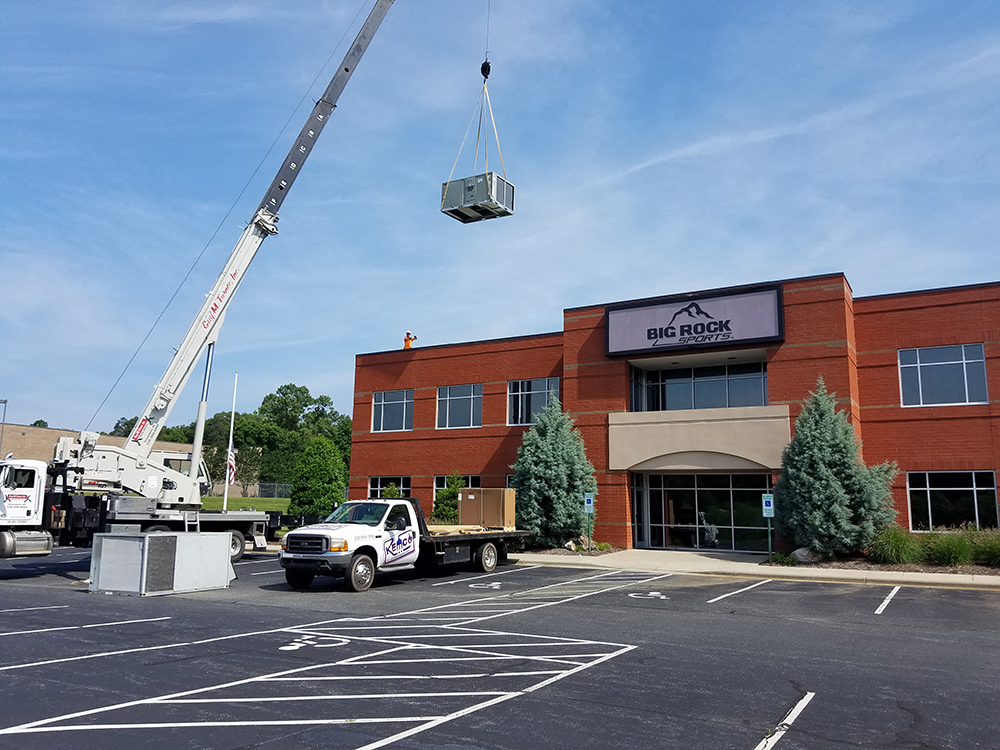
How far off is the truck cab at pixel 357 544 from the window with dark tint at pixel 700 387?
48.8 ft

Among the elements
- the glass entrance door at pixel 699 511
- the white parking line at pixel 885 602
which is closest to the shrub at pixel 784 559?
the glass entrance door at pixel 699 511

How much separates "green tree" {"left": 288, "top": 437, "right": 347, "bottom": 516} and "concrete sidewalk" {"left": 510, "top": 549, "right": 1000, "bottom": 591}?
13.2 m

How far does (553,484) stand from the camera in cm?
2861

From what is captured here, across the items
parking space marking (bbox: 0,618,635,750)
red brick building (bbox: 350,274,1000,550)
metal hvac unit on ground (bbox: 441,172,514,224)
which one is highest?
metal hvac unit on ground (bbox: 441,172,514,224)

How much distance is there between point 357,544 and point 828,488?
1463 cm

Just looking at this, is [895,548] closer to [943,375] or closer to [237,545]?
[943,375]

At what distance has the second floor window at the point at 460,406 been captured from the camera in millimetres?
34938

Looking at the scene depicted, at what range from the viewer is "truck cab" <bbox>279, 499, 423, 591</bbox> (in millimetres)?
16656

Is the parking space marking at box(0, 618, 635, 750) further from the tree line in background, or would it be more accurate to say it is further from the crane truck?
the tree line in background

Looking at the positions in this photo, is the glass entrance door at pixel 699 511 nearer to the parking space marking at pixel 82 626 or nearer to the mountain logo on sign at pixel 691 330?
the mountain logo on sign at pixel 691 330

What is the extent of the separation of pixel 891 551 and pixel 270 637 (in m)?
18.6

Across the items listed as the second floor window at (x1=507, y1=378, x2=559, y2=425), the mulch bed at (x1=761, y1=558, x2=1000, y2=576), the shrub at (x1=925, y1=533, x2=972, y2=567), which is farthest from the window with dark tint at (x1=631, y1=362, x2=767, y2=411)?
the shrub at (x1=925, y1=533, x2=972, y2=567)

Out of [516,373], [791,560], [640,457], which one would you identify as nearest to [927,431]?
[791,560]

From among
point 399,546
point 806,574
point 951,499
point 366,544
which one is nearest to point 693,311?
point 951,499
